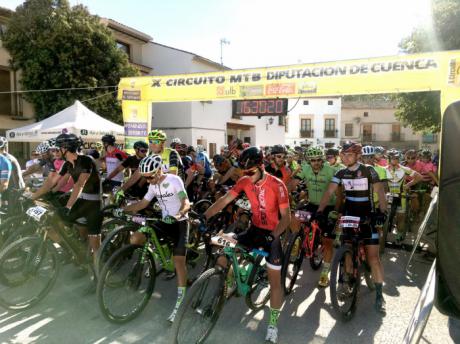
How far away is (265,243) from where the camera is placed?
3754 mm

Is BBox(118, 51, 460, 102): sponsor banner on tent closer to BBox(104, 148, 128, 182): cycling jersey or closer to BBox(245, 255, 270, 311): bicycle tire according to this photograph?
BBox(104, 148, 128, 182): cycling jersey

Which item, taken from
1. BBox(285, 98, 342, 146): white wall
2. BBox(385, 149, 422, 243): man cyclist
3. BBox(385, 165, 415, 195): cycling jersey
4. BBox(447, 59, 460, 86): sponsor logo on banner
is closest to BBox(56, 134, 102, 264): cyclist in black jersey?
BBox(385, 149, 422, 243): man cyclist

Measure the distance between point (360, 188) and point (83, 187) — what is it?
373cm

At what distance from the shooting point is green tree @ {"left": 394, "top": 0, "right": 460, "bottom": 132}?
14984mm

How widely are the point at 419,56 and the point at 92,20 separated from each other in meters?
16.9

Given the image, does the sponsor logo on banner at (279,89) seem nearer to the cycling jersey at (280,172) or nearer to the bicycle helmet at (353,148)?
the cycling jersey at (280,172)

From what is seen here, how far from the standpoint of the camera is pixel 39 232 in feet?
14.4

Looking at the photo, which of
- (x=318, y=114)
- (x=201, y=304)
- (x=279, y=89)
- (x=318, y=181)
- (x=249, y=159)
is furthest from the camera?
(x=318, y=114)

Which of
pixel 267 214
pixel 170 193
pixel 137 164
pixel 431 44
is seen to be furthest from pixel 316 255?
pixel 431 44

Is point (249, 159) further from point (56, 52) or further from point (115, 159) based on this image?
point (56, 52)

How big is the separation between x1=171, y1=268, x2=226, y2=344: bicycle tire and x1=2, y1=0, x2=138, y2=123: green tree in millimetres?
15890

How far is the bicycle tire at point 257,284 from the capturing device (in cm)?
381

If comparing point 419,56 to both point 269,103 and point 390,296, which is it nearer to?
point 269,103

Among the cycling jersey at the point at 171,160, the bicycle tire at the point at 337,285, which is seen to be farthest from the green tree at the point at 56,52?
the bicycle tire at the point at 337,285
